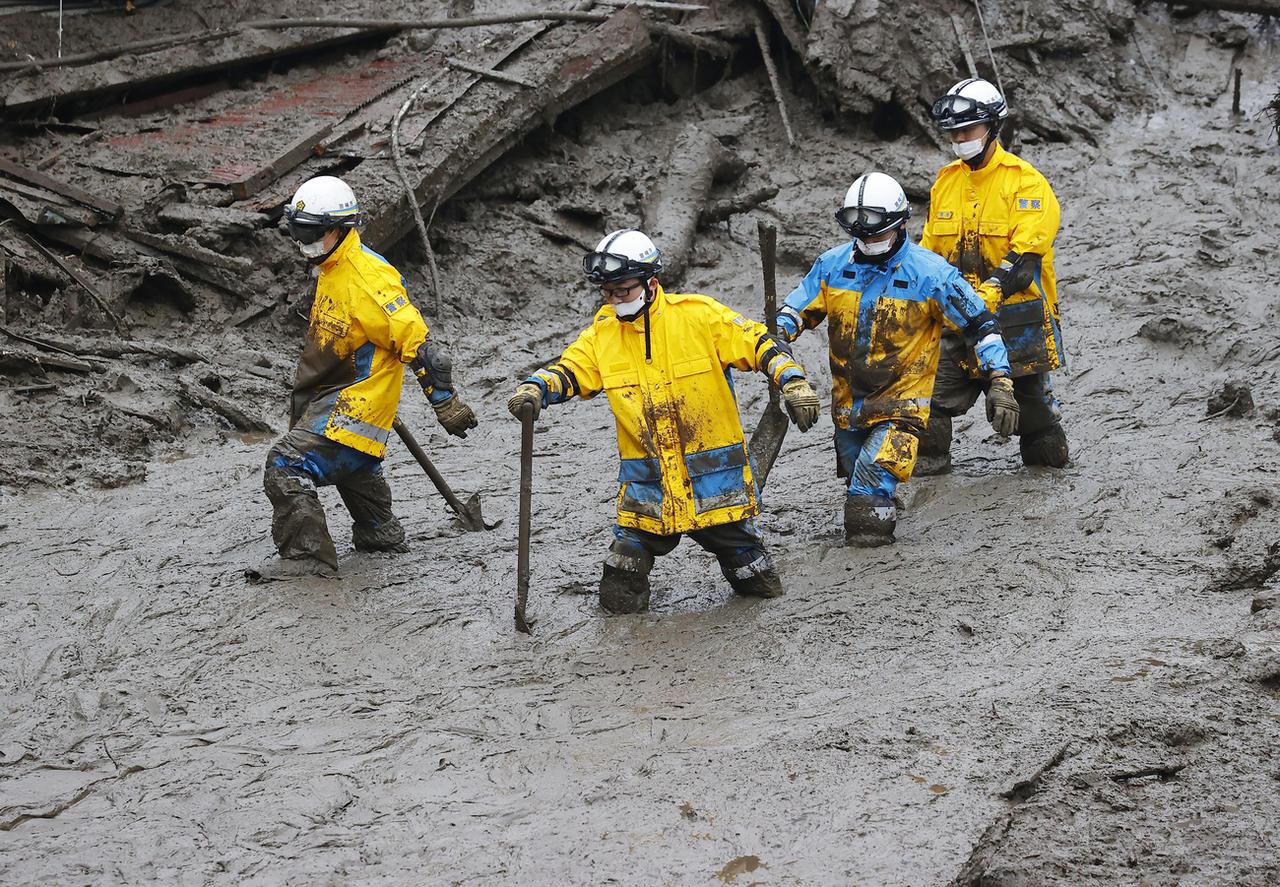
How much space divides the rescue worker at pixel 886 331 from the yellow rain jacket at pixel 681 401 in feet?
2.44

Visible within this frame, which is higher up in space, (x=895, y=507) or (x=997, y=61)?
(x=997, y=61)

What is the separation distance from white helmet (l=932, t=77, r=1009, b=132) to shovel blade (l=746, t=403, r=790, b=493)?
1665 mm

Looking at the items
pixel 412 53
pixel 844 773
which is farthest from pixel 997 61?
pixel 844 773

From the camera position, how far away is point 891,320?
6523mm

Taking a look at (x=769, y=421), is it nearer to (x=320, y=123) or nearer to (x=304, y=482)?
(x=304, y=482)

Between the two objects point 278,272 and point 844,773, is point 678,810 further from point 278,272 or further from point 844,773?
point 278,272

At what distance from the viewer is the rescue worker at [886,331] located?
21.2ft

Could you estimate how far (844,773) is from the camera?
4406mm

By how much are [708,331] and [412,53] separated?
6.55m

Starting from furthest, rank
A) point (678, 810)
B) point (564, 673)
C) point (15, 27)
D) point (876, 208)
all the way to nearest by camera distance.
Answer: point (15, 27) → point (876, 208) → point (564, 673) → point (678, 810)

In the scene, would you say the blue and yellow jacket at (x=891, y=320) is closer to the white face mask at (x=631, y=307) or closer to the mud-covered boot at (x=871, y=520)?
the mud-covered boot at (x=871, y=520)

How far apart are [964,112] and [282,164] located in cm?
494

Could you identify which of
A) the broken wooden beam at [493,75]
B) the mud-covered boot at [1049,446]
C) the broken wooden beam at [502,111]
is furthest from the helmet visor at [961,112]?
the broken wooden beam at [493,75]

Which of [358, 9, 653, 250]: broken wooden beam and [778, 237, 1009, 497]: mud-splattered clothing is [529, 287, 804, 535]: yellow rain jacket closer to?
[778, 237, 1009, 497]: mud-splattered clothing
